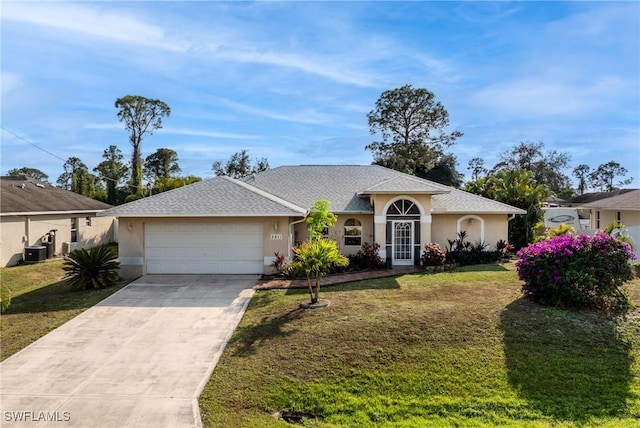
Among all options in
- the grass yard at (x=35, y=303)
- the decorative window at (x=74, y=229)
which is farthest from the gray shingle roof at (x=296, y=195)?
the decorative window at (x=74, y=229)

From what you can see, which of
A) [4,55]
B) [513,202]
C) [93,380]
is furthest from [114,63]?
[513,202]

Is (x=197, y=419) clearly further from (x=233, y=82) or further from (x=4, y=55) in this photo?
(x=233, y=82)

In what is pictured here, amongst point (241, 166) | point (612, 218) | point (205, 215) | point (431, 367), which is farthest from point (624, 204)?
point (241, 166)

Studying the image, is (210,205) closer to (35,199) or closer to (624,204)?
(35,199)

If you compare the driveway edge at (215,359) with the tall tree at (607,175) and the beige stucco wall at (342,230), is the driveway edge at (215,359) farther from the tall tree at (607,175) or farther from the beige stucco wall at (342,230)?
the tall tree at (607,175)

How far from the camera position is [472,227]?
19.5 m

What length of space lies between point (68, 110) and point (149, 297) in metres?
13.4

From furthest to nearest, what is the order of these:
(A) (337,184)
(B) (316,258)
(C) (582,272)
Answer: (A) (337,184), (B) (316,258), (C) (582,272)

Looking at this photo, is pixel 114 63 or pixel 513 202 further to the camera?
pixel 513 202

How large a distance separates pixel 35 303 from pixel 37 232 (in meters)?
10.2

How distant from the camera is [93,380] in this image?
25.3 feet

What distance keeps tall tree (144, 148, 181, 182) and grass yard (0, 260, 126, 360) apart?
40621 millimetres

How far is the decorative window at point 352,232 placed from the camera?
755 inches

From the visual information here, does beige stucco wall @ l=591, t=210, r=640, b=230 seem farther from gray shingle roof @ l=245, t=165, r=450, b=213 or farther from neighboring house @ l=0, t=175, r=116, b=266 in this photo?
neighboring house @ l=0, t=175, r=116, b=266
